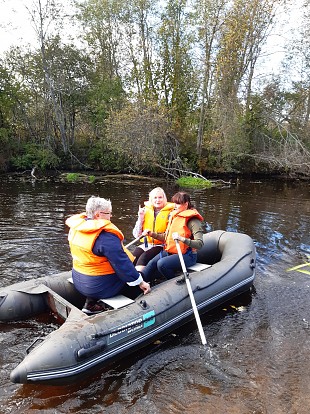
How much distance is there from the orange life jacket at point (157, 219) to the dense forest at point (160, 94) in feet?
30.4

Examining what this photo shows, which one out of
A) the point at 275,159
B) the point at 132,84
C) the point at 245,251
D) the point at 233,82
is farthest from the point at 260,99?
the point at 245,251

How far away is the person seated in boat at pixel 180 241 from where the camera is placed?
3.61 m

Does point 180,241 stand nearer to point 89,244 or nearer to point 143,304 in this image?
point 143,304

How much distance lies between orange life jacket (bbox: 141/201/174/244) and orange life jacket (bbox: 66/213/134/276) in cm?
117

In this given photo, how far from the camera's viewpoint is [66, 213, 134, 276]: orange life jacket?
2715 millimetres

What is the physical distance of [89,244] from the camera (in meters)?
2.72

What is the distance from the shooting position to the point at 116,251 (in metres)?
2.72

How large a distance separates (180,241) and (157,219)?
1.57 feet

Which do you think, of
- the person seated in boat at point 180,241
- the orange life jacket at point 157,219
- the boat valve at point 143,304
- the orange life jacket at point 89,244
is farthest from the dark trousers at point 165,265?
the orange life jacket at point 89,244

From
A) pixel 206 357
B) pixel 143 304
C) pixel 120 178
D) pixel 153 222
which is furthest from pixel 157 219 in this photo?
pixel 120 178

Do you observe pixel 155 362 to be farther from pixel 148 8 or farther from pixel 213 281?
pixel 148 8

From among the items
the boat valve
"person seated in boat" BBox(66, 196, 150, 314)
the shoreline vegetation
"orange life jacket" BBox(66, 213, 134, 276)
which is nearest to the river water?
the boat valve

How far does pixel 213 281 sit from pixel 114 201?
20.6 ft

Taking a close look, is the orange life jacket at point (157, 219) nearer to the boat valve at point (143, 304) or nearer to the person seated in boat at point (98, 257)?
the person seated in boat at point (98, 257)
